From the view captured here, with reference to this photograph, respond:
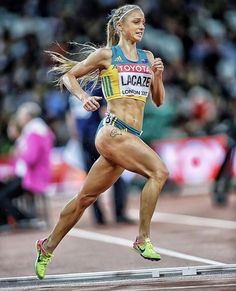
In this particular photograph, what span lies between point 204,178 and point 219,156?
531 mm

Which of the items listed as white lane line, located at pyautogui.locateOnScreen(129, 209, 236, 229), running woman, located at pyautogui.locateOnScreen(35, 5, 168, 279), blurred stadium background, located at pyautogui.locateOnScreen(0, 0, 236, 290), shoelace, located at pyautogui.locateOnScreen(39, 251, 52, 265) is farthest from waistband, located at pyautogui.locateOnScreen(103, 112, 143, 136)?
blurred stadium background, located at pyautogui.locateOnScreen(0, 0, 236, 290)

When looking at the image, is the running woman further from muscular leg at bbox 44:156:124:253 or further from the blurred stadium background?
the blurred stadium background

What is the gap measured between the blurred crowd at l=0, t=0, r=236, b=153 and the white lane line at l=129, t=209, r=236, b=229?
549 cm

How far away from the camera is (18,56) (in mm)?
23484

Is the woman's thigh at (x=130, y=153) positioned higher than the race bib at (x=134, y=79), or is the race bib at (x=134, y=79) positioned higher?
the race bib at (x=134, y=79)

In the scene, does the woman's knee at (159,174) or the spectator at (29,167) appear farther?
the spectator at (29,167)

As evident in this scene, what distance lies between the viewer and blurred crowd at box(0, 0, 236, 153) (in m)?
22.3

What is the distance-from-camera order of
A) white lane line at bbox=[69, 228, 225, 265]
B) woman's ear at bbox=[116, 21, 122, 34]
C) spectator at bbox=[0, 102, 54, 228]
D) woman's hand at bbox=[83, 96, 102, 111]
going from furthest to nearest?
spectator at bbox=[0, 102, 54, 228] → white lane line at bbox=[69, 228, 225, 265] → woman's ear at bbox=[116, 21, 122, 34] → woman's hand at bbox=[83, 96, 102, 111]

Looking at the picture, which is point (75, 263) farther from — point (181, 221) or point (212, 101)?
point (212, 101)

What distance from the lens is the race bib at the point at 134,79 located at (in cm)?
868

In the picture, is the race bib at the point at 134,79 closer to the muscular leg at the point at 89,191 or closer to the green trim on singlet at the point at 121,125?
the green trim on singlet at the point at 121,125

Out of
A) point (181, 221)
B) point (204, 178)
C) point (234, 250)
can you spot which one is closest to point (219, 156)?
point (204, 178)

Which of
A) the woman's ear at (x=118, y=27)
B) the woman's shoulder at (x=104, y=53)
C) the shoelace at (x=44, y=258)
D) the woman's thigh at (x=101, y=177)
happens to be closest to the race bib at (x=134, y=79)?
the woman's shoulder at (x=104, y=53)

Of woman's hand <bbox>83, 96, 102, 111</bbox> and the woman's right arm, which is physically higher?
the woman's right arm
